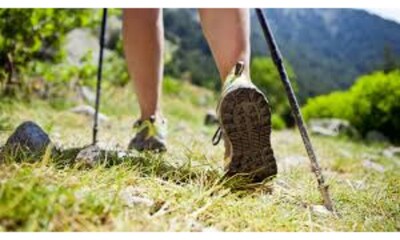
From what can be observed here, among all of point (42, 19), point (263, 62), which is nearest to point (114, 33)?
point (263, 62)

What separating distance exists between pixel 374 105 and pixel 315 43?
41.9 inches

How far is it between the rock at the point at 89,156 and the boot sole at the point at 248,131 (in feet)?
1.03

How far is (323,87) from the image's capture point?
28.9 ft

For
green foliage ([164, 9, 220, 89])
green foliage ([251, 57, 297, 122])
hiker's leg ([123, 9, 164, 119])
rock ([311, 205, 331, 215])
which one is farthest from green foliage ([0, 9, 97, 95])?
green foliage ([164, 9, 220, 89])

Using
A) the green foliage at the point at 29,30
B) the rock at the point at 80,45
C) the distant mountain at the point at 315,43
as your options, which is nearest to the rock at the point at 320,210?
the distant mountain at the point at 315,43

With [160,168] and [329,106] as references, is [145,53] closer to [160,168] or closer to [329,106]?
[160,168]

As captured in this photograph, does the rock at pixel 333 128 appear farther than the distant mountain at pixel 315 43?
Yes

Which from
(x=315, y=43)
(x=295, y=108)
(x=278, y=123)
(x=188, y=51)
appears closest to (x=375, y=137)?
(x=315, y=43)

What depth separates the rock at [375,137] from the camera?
6172 millimetres

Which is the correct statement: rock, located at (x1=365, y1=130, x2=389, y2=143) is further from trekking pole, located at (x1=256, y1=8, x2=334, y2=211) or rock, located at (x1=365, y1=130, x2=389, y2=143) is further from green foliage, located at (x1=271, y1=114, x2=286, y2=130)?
trekking pole, located at (x1=256, y1=8, x2=334, y2=211)

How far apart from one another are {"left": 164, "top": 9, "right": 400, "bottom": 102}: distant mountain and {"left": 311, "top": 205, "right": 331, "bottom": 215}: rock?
95 centimetres

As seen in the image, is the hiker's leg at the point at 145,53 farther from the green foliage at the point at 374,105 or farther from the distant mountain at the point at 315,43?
the green foliage at the point at 374,105

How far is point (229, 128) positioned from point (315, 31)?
3329mm

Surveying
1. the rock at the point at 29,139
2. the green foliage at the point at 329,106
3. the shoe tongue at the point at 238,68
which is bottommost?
the green foliage at the point at 329,106
